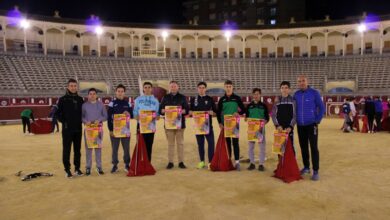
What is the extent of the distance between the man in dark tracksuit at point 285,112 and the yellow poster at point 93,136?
13.2 ft

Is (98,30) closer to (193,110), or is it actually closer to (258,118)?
(193,110)

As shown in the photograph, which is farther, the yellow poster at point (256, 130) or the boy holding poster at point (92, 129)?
the yellow poster at point (256, 130)

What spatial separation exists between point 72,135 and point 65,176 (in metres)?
0.92

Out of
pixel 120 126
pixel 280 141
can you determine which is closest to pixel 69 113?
pixel 120 126

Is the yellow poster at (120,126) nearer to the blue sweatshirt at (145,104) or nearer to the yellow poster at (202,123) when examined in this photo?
the blue sweatshirt at (145,104)

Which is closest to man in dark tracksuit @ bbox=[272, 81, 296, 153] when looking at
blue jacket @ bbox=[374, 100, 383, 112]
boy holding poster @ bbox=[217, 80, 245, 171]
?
boy holding poster @ bbox=[217, 80, 245, 171]

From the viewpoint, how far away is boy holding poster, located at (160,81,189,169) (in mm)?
7219

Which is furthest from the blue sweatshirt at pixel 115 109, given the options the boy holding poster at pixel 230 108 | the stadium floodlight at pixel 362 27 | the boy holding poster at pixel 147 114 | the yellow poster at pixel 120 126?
the stadium floodlight at pixel 362 27

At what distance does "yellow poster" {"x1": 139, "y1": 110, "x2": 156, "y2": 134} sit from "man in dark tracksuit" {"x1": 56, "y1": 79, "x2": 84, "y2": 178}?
1.37 metres

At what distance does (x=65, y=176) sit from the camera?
661 centimetres

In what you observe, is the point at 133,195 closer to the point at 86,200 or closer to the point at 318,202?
the point at 86,200

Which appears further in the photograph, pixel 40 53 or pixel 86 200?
pixel 40 53

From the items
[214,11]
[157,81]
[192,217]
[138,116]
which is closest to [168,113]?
[138,116]

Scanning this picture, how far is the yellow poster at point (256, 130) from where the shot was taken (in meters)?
6.98
